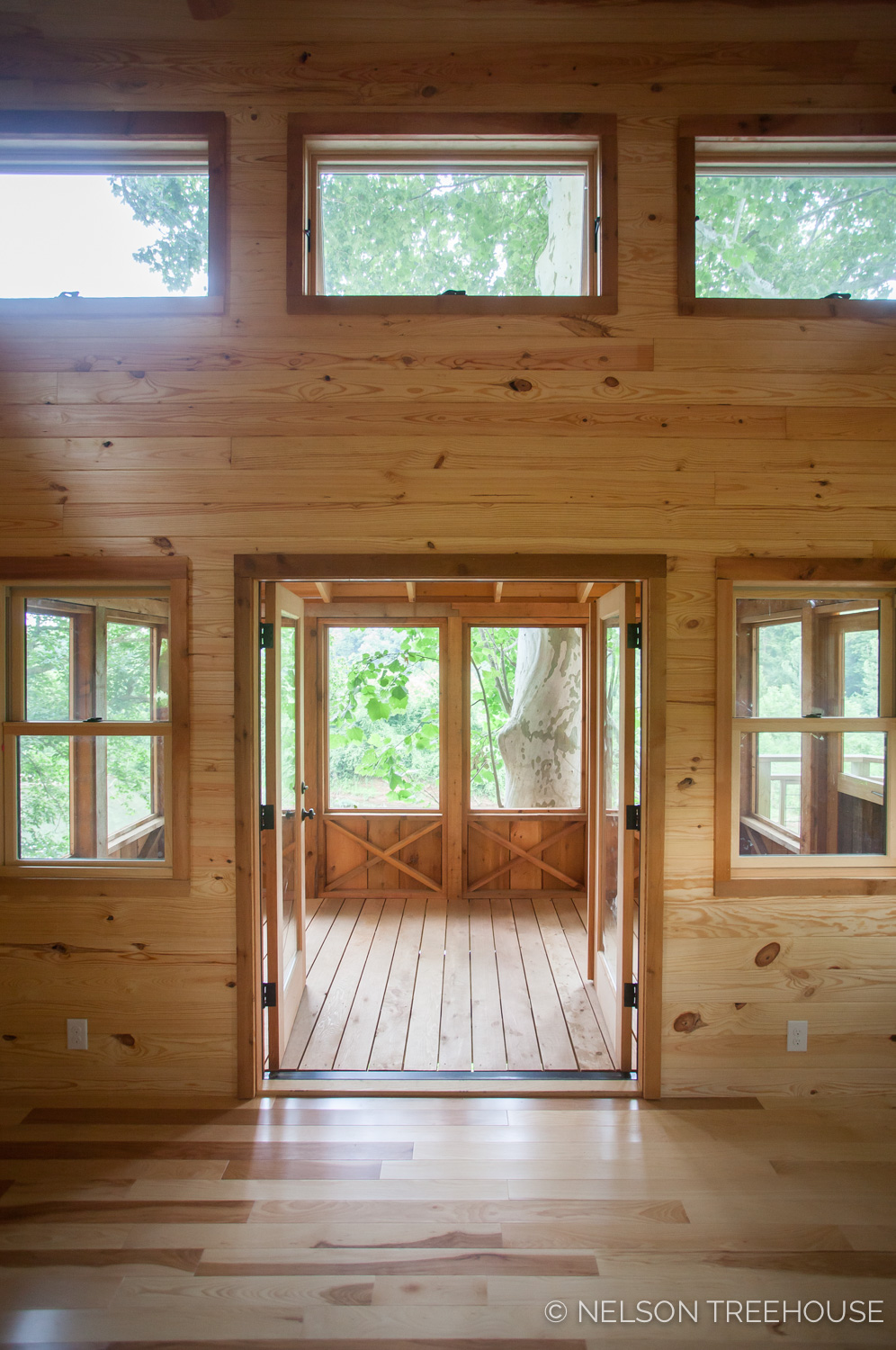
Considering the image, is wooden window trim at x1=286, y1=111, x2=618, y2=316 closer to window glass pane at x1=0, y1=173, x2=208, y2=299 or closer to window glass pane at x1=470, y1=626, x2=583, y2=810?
window glass pane at x1=0, y1=173, x2=208, y2=299

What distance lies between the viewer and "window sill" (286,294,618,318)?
243 centimetres

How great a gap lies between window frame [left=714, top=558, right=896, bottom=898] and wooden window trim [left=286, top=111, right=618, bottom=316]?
112 centimetres

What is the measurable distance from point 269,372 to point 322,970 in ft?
10.1

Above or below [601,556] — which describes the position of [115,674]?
below

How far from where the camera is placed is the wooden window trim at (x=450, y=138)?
2.41 meters

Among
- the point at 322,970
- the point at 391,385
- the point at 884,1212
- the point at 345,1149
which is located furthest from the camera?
the point at 322,970

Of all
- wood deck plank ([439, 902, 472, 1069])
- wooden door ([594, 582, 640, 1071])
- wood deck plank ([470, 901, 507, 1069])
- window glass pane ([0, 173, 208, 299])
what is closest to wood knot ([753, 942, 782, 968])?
wooden door ([594, 582, 640, 1071])

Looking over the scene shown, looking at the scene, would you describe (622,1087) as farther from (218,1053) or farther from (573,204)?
(573,204)

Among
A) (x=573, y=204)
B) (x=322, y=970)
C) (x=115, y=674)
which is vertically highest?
(x=573, y=204)

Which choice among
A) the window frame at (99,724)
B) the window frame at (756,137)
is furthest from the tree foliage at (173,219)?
the window frame at (756,137)

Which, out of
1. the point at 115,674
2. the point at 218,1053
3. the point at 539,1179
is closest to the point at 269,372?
the point at 115,674

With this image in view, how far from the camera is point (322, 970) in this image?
3822mm

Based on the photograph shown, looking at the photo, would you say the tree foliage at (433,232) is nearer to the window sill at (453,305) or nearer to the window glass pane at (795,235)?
the window sill at (453,305)

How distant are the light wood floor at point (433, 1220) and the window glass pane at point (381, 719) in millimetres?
2808
